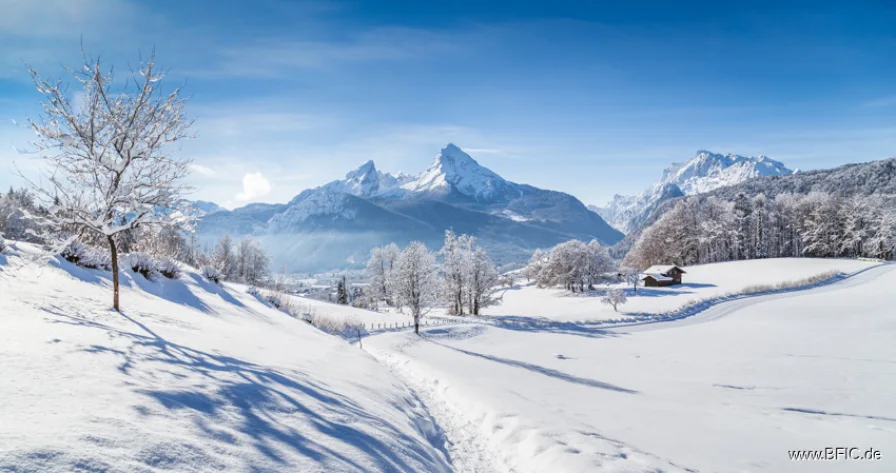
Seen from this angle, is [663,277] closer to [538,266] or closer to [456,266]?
[538,266]

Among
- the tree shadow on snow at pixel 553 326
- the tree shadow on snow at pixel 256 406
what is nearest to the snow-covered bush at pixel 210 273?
the tree shadow on snow at pixel 256 406

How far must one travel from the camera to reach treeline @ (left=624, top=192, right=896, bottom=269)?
71312mm

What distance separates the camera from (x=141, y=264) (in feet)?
50.0

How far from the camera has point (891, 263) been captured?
59.4 metres

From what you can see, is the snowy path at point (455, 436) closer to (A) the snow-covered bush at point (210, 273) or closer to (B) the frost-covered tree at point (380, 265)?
(A) the snow-covered bush at point (210, 273)

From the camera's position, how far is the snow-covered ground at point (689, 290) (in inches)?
2151

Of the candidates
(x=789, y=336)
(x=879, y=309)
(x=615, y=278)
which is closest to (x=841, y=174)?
(x=615, y=278)

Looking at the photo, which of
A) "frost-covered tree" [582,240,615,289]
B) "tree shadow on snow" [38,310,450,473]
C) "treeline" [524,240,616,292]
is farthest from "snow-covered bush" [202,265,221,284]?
"frost-covered tree" [582,240,615,289]

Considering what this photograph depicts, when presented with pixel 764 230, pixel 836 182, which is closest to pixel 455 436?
pixel 764 230

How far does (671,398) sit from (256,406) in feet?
39.5

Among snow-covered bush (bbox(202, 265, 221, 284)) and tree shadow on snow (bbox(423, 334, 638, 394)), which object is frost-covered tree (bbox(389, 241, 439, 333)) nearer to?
tree shadow on snow (bbox(423, 334, 638, 394))

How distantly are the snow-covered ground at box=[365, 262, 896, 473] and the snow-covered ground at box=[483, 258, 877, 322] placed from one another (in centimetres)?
2729

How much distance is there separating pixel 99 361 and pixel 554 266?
7819cm

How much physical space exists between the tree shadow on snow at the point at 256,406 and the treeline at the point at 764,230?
96.3 meters
